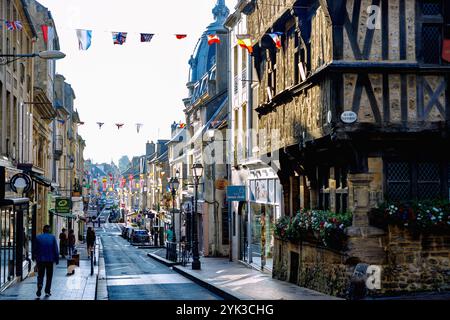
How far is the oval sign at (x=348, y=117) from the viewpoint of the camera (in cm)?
1705

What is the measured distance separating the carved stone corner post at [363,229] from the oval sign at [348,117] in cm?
135

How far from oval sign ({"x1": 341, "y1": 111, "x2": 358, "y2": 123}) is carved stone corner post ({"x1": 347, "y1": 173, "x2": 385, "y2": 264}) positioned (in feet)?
4.44

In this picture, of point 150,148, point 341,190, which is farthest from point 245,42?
point 150,148

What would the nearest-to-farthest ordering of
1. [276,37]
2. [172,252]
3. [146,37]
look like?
[146,37] < [276,37] < [172,252]

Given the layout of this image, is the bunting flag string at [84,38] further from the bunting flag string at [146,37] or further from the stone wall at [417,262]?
the stone wall at [417,262]

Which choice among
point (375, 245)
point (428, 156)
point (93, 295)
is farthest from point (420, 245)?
point (93, 295)

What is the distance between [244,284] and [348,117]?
26.2 feet

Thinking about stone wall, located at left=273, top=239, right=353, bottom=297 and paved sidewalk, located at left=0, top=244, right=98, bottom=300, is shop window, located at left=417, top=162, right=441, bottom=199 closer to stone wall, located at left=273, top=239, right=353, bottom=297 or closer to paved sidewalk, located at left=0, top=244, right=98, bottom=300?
stone wall, located at left=273, top=239, right=353, bottom=297

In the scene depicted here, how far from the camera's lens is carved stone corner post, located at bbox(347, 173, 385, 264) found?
1725 cm

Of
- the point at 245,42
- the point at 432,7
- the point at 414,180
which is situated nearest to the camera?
the point at 432,7

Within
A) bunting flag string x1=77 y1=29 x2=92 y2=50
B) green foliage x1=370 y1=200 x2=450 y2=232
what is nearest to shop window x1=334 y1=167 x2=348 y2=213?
green foliage x1=370 y1=200 x2=450 y2=232

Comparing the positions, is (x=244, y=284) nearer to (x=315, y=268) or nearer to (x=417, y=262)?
(x=315, y=268)

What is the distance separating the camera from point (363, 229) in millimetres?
17312

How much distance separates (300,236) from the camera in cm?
2128
